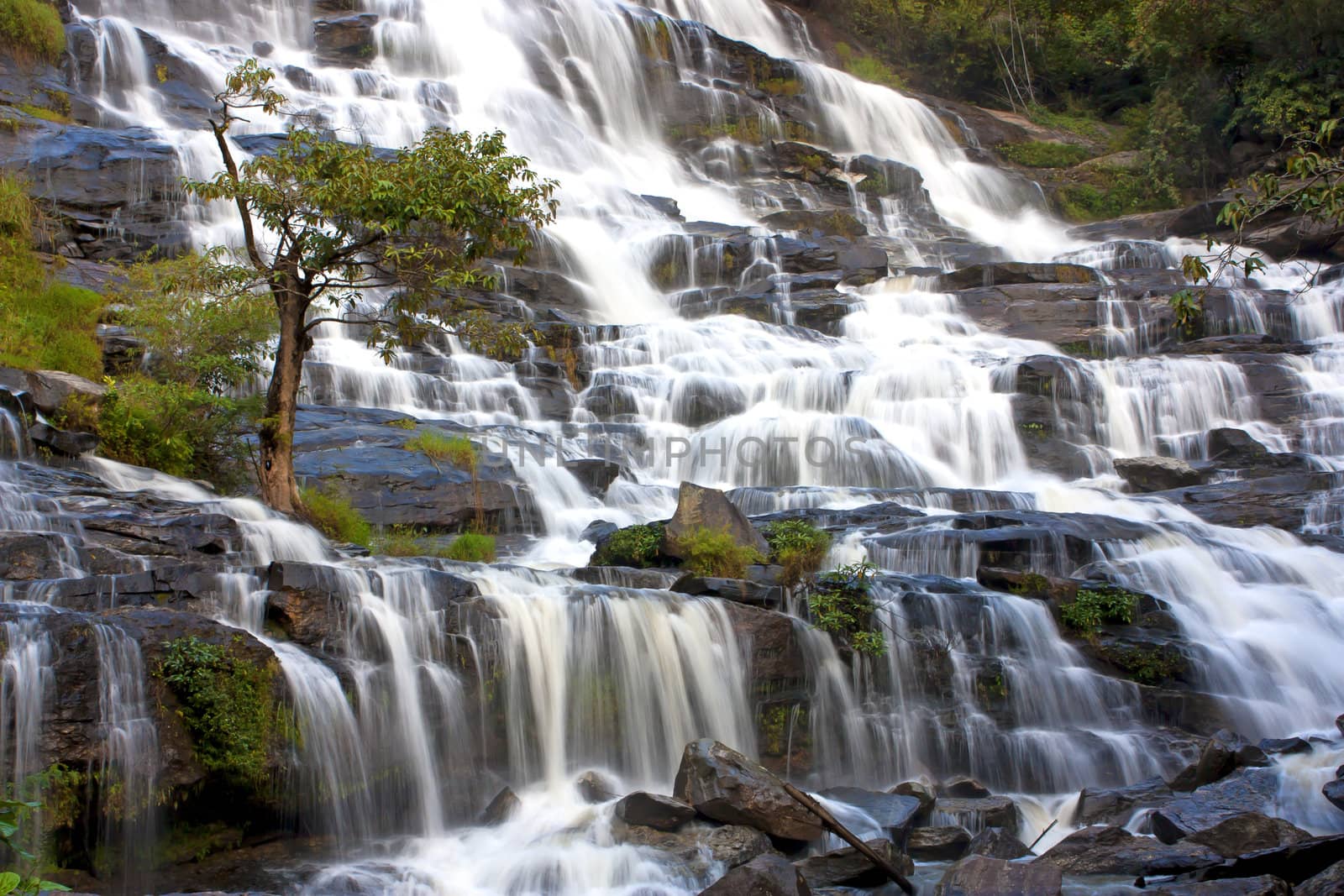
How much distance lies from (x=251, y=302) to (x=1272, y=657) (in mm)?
12687

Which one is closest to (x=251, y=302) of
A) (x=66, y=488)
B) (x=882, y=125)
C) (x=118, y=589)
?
(x=66, y=488)

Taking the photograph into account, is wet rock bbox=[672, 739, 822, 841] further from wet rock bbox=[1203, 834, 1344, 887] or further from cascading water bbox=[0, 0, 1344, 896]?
wet rock bbox=[1203, 834, 1344, 887]

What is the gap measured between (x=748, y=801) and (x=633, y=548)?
5221 mm

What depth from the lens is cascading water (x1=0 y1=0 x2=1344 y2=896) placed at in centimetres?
887

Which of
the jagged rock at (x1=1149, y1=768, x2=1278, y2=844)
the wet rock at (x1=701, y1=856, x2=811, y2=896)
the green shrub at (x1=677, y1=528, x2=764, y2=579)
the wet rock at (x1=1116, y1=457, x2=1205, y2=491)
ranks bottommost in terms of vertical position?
the jagged rock at (x1=1149, y1=768, x2=1278, y2=844)

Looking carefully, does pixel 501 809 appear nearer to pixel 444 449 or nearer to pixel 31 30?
pixel 444 449

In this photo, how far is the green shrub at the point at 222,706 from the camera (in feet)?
25.5

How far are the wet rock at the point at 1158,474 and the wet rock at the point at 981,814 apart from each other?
389 inches

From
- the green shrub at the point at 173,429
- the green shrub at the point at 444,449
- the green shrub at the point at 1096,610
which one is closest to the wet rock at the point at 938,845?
the green shrub at the point at 1096,610

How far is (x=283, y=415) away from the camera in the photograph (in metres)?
12.4

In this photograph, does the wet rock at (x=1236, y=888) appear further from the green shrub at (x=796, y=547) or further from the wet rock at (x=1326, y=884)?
the green shrub at (x=796, y=547)

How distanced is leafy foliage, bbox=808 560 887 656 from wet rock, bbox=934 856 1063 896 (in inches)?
178

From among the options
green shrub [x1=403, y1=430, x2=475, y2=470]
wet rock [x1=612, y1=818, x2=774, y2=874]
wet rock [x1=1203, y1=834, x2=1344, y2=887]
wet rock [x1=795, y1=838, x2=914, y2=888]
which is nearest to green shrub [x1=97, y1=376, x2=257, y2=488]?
green shrub [x1=403, y1=430, x2=475, y2=470]

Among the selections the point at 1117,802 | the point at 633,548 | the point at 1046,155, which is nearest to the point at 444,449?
the point at 633,548
